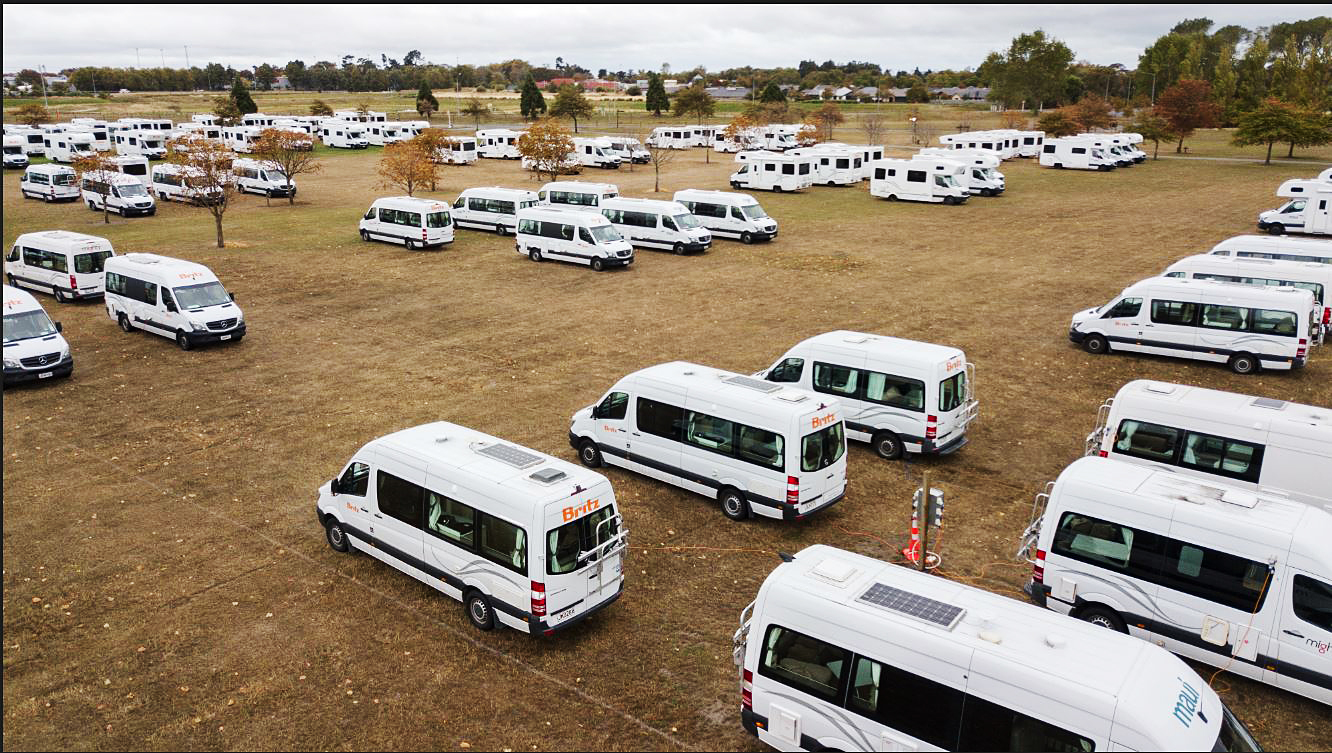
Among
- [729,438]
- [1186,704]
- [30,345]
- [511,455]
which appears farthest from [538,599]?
[30,345]

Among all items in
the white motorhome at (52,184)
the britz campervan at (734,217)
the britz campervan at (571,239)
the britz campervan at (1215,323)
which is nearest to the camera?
the britz campervan at (1215,323)

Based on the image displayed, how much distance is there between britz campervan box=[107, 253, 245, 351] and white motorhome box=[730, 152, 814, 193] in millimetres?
37320

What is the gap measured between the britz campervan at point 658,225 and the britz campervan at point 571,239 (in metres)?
2.07

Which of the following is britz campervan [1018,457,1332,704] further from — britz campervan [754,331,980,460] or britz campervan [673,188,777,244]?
britz campervan [673,188,777,244]

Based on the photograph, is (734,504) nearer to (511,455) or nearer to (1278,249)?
(511,455)

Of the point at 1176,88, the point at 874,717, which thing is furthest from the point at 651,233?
the point at 1176,88

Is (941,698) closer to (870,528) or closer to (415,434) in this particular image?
(870,528)

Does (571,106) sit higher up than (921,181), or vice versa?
(571,106)

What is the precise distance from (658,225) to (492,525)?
27.7 meters

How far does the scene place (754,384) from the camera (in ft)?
49.7

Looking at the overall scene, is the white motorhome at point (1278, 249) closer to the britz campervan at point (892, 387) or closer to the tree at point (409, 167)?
the britz campervan at point (892, 387)

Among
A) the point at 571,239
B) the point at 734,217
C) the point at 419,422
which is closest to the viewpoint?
the point at 419,422

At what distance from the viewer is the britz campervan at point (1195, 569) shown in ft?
32.2

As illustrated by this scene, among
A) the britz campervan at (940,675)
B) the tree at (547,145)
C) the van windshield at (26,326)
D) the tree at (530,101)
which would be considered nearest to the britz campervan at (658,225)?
the tree at (547,145)
